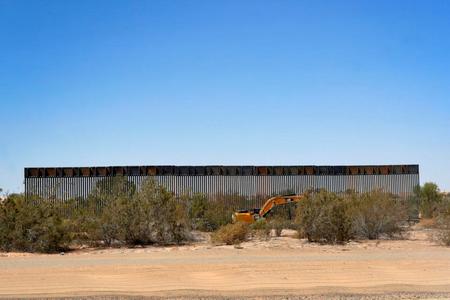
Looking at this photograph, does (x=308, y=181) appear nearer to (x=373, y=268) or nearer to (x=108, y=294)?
(x=373, y=268)

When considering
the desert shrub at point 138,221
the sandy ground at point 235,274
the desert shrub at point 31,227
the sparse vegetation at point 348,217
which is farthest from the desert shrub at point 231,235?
the desert shrub at point 31,227

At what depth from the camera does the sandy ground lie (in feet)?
51.9

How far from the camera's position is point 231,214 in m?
43.2

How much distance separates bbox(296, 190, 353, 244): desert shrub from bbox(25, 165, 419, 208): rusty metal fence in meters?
29.3

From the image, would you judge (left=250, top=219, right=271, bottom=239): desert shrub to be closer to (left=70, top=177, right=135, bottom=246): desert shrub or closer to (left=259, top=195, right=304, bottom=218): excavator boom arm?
(left=70, top=177, right=135, bottom=246): desert shrub

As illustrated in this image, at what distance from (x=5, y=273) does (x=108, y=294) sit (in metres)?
5.17

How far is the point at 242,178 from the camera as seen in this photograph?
64.3 m

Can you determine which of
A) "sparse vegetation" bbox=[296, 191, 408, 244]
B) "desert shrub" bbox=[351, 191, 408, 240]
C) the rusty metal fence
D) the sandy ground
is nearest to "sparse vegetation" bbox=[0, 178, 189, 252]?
the sandy ground

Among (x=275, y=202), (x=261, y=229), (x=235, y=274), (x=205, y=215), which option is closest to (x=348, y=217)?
(x=261, y=229)

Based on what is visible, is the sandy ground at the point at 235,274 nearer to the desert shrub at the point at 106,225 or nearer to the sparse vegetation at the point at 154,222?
the sparse vegetation at the point at 154,222

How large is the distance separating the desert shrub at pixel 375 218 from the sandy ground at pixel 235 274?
5718 millimetres

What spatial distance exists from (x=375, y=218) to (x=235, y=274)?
620 inches

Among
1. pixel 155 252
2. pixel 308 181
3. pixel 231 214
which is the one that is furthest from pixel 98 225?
pixel 308 181

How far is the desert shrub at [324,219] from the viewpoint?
29.4 metres
